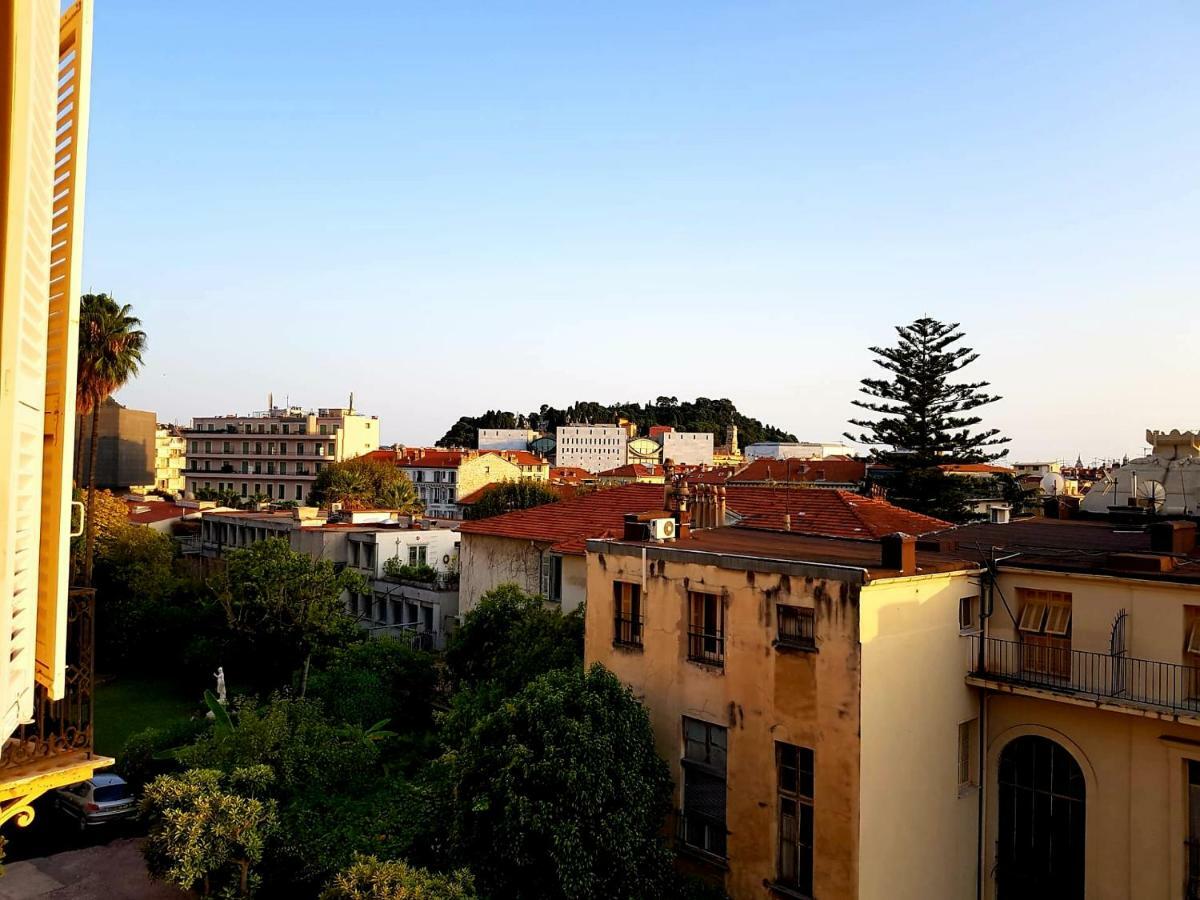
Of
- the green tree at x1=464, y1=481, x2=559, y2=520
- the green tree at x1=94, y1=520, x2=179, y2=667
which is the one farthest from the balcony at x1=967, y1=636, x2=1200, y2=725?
the green tree at x1=464, y1=481, x2=559, y2=520

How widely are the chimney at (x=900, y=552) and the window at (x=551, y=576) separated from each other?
11.5m

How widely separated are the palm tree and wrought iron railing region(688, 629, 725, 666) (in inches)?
963

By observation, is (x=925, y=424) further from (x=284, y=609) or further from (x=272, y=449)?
(x=272, y=449)

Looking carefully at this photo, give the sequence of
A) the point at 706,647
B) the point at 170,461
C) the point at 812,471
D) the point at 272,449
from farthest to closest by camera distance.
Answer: the point at 170,461 < the point at 272,449 < the point at 812,471 < the point at 706,647

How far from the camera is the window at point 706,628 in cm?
1475

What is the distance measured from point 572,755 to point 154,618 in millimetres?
25372

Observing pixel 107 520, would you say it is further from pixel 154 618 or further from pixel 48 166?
pixel 48 166

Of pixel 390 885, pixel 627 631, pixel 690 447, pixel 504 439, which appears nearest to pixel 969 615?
pixel 627 631

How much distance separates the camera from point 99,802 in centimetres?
1984

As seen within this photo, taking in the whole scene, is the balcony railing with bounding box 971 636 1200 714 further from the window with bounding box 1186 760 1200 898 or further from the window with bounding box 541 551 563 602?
the window with bounding box 541 551 563 602

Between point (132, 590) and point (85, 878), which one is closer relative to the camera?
point (85, 878)

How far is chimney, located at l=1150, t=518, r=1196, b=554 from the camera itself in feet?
48.8

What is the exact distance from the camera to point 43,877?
56.0 feet

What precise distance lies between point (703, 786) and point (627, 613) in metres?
3.25
